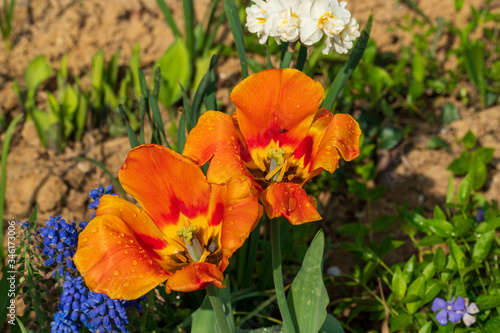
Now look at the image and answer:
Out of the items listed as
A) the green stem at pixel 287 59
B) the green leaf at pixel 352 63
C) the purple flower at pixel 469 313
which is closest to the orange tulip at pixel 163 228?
the green stem at pixel 287 59

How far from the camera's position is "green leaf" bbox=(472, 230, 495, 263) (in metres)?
1.70

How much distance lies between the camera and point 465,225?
1.78 meters

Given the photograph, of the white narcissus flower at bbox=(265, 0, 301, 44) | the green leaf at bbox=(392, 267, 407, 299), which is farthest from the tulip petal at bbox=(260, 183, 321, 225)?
the green leaf at bbox=(392, 267, 407, 299)

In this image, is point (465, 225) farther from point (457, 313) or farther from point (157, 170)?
point (157, 170)

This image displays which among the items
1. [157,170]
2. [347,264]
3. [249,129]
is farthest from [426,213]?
[157,170]

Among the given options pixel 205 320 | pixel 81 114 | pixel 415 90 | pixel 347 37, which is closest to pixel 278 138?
pixel 347 37

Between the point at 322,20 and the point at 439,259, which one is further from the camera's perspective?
the point at 439,259

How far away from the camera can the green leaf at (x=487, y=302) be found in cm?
160

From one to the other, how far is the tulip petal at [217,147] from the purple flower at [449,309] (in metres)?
0.84

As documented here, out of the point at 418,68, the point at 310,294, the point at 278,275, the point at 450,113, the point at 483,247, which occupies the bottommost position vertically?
the point at 450,113

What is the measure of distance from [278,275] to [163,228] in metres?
0.30

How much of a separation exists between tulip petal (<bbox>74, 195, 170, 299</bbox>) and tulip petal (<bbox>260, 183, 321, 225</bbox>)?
0.26 meters

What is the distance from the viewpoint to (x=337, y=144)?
1160 millimetres

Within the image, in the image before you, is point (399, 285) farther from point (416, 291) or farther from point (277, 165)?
point (277, 165)
